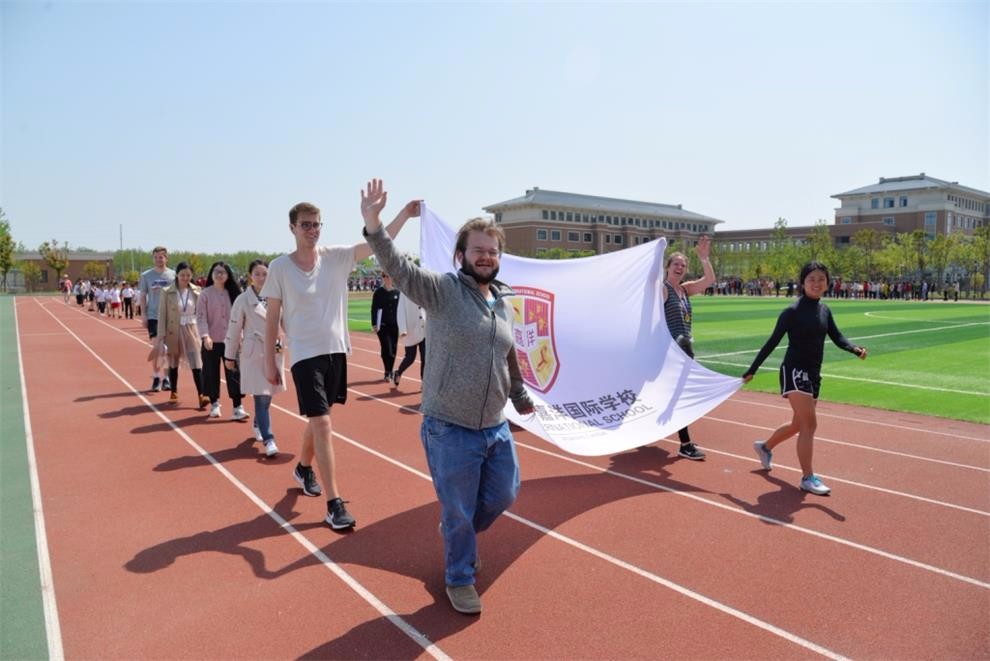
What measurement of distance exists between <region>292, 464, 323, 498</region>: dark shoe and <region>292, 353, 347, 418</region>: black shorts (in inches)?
39.9

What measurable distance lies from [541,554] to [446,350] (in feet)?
5.92

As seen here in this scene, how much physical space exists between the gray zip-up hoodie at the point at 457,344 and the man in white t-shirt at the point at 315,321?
146 centimetres

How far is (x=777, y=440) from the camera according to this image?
20.8 feet

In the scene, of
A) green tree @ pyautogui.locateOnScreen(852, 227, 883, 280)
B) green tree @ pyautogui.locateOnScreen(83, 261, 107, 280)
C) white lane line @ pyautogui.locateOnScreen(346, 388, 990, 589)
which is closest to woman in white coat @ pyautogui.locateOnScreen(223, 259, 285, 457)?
white lane line @ pyautogui.locateOnScreen(346, 388, 990, 589)

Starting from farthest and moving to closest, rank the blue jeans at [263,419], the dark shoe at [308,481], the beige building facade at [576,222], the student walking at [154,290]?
the beige building facade at [576,222], the student walking at [154,290], the blue jeans at [263,419], the dark shoe at [308,481]

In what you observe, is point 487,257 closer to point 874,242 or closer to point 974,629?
point 974,629

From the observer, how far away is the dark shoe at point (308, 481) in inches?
222

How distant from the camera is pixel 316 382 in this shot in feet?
16.0

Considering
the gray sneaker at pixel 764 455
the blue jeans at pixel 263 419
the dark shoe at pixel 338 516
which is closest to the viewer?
the dark shoe at pixel 338 516

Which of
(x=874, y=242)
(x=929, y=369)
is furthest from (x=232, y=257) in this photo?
(x=929, y=369)

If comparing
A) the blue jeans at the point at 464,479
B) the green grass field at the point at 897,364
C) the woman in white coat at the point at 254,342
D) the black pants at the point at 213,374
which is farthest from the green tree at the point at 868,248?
the blue jeans at the point at 464,479

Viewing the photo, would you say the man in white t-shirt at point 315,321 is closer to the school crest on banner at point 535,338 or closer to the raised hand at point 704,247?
Result: the school crest on banner at point 535,338

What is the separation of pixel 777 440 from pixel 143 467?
259 inches

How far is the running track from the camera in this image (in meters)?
3.41
